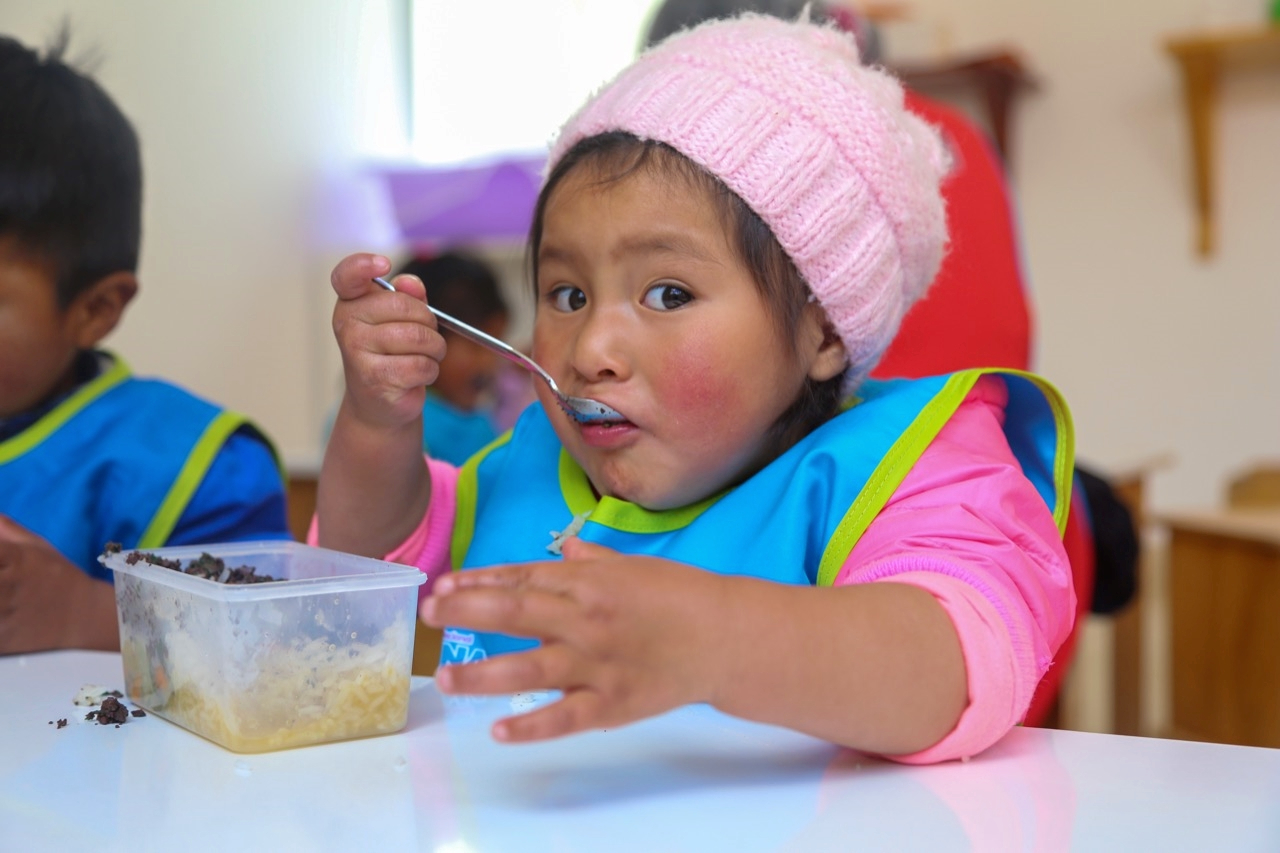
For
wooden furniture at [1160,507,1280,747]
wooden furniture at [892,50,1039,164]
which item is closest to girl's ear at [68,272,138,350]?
wooden furniture at [1160,507,1280,747]

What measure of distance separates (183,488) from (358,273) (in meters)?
0.45

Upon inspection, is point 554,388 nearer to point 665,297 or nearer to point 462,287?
point 665,297

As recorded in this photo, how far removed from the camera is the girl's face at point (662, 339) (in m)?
0.84

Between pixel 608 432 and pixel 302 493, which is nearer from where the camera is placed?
pixel 608 432

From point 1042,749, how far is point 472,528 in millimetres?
561

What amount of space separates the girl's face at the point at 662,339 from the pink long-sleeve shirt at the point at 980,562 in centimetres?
14

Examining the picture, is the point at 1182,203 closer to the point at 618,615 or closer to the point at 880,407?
the point at 880,407

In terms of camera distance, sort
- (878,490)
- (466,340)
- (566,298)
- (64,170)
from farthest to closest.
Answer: (466,340) < (64,170) < (566,298) < (878,490)

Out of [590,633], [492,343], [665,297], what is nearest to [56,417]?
[492,343]

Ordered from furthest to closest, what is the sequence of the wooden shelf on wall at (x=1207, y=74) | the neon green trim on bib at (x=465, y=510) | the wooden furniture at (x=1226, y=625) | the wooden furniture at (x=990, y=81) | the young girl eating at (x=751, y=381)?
the wooden furniture at (x=990, y=81)
the wooden shelf on wall at (x=1207, y=74)
the wooden furniture at (x=1226, y=625)
the neon green trim on bib at (x=465, y=510)
the young girl eating at (x=751, y=381)

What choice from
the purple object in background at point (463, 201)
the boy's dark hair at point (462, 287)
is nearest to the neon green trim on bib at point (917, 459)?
the boy's dark hair at point (462, 287)

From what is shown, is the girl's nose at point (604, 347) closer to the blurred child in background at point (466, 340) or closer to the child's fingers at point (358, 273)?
the child's fingers at point (358, 273)

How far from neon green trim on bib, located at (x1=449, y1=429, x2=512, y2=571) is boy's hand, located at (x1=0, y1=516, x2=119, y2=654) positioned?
29cm

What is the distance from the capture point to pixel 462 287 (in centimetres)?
339
